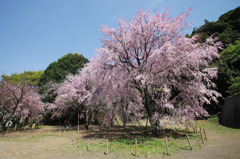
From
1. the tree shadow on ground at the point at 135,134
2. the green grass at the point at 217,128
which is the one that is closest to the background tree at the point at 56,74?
the tree shadow on ground at the point at 135,134

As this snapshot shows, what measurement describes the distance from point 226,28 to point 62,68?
1527 inches

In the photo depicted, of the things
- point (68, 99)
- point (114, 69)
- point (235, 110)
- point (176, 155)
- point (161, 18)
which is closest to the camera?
point (176, 155)

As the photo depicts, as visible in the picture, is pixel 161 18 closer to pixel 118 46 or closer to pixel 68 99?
pixel 118 46

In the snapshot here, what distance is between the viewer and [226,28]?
96.4 feet

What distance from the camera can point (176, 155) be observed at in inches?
277

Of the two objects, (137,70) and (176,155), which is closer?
(176,155)

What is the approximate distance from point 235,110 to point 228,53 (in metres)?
13.0

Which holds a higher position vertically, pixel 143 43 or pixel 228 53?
pixel 228 53

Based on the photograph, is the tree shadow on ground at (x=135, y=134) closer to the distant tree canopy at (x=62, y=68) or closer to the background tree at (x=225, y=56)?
the background tree at (x=225, y=56)

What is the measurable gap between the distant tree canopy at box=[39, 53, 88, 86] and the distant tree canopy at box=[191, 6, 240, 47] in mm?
28958

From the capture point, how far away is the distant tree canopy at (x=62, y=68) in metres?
29.8

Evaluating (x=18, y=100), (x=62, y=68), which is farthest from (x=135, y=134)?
(x=62, y=68)

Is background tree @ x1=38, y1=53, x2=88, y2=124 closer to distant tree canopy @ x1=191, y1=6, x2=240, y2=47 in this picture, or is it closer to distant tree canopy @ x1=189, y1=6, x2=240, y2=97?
distant tree canopy @ x1=189, y1=6, x2=240, y2=97

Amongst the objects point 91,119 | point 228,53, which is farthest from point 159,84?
point 228,53
